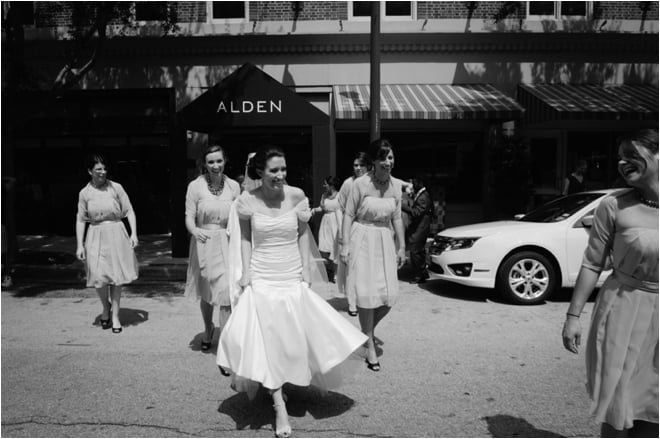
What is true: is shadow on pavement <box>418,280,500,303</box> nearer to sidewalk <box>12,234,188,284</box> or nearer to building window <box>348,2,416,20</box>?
sidewalk <box>12,234,188,284</box>

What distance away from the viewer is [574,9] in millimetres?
14570

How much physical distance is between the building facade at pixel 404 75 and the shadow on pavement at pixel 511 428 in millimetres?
10171

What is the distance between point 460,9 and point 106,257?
11.6 metres

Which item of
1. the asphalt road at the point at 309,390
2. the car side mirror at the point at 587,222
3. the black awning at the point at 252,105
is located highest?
the black awning at the point at 252,105

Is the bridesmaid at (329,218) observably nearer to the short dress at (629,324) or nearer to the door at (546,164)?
the short dress at (629,324)

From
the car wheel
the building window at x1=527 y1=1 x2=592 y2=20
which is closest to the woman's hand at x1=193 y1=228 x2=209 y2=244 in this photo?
the car wheel

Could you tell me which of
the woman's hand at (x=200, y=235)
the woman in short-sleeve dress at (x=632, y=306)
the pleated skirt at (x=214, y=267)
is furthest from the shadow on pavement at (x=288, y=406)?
the woman in short-sleeve dress at (x=632, y=306)

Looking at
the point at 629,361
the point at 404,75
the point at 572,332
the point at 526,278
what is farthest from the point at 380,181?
the point at 404,75

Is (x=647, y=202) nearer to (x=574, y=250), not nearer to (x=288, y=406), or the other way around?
(x=288, y=406)

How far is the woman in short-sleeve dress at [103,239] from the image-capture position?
20.8 ft

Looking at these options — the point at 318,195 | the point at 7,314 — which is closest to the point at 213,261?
the point at 7,314

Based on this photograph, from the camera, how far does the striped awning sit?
12406 mm

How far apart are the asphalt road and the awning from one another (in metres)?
6.91

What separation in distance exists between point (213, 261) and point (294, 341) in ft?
6.85
